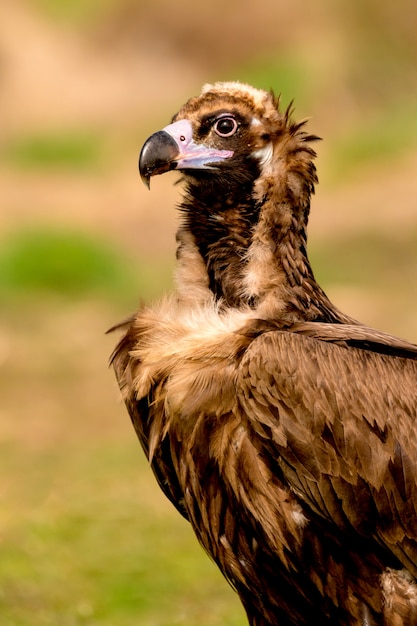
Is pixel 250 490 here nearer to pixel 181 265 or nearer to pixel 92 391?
pixel 181 265

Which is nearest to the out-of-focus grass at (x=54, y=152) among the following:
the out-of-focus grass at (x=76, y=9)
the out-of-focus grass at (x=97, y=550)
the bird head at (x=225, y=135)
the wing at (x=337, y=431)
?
the out-of-focus grass at (x=76, y=9)

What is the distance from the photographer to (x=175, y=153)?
15.4ft

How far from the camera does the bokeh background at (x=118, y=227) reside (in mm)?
7395

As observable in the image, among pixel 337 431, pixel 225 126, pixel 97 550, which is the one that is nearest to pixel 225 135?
pixel 225 126

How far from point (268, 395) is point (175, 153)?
3.19ft

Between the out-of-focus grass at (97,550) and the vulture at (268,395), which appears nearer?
the vulture at (268,395)

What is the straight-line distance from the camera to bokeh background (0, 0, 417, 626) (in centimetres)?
739

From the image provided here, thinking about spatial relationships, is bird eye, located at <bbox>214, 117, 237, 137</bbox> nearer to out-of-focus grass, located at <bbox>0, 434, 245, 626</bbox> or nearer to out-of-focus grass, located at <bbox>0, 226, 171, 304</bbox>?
out-of-focus grass, located at <bbox>0, 434, 245, 626</bbox>

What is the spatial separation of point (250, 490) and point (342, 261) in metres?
11.0

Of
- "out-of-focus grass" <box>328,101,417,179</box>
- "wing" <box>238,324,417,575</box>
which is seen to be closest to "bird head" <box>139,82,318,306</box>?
"wing" <box>238,324,417,575</box>

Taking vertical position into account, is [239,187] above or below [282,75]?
below

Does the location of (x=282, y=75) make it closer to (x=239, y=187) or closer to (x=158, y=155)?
(x=239, y=187)

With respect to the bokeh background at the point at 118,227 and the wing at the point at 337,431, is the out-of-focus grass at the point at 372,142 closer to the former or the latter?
the bokeh background at the point at 118,227

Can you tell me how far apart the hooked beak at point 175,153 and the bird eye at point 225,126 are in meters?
0.06
